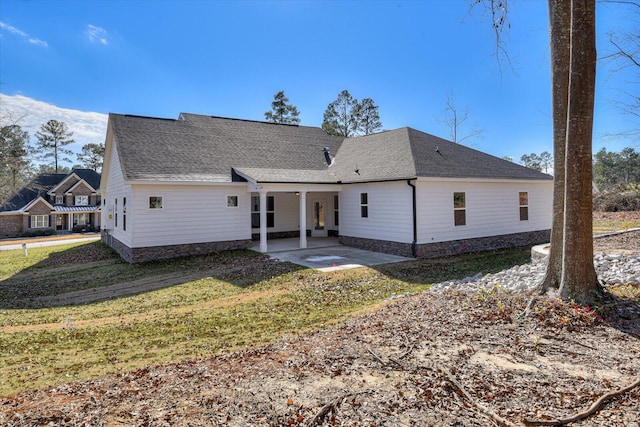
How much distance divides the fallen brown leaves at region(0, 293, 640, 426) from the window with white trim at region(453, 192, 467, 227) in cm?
862

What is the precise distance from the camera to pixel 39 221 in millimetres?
34812

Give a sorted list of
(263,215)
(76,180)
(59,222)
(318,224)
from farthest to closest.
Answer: (76,180)
(59,222)
(318,224)
(263,215)

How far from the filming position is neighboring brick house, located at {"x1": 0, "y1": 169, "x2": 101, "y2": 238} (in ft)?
109

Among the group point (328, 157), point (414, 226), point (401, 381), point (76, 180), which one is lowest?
point (401, 381)

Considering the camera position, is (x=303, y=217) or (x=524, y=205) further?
(x=524, y=205)

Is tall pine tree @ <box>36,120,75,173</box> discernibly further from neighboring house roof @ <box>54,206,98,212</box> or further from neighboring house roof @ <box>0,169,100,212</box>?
neighboring house roof @ <box>54,206,98,212</box>

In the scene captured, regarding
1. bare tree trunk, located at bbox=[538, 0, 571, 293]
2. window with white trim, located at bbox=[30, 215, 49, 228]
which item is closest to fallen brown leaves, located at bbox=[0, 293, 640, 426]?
bare tree trunk, located at bbox=[538, 0, 571, 293]

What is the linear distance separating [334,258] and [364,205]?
119 inches

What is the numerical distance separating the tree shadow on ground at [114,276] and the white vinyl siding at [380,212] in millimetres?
4185

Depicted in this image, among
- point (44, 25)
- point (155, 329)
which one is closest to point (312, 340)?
point (155, 329)

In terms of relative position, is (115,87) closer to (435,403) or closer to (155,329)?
(155,329)

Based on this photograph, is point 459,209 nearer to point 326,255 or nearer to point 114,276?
point 326,255

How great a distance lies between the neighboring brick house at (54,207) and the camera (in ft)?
109

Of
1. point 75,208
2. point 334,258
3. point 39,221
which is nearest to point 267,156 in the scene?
point 334,258
